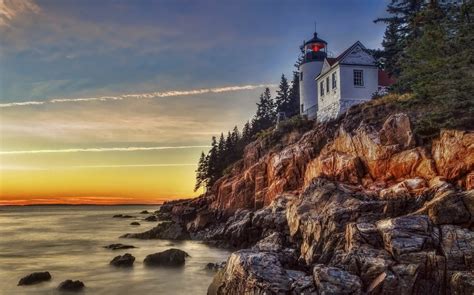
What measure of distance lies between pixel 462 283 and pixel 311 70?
94.5 feet

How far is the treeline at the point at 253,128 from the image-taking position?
2172 inches

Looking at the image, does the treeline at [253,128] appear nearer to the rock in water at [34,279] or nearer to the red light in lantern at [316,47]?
the red light in lantern at [316,47]

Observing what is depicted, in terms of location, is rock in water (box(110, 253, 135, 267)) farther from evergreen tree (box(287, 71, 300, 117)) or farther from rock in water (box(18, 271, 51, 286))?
evergreen tree (box(287, 71, 300, 117))

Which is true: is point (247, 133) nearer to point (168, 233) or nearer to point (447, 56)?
point (168, 233)

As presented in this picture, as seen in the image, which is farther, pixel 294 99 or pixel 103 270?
pixel 294 99

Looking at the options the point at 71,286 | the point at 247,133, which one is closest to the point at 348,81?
the point at 71,286

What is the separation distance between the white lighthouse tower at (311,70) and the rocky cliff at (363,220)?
9393mm

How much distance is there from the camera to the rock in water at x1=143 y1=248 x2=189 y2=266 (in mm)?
21766

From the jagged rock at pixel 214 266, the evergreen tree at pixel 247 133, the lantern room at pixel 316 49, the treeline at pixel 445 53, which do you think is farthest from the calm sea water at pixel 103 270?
the evergreen tree at pixel 247 133

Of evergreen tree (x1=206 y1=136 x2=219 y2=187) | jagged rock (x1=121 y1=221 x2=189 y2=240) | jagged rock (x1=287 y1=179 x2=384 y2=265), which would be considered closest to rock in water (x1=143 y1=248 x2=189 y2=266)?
jagged rock (x1=287 y1=179 x2=384 y2=265)

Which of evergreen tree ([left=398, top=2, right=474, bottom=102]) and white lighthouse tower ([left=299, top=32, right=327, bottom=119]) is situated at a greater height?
white lighthouse tower ([left=299, top=32, right=327, bottom=119])

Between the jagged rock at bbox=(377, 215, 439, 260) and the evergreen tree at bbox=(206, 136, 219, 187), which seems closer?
the jagged rock at bbox=(377, 215, 439, 260)

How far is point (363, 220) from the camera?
609 inches

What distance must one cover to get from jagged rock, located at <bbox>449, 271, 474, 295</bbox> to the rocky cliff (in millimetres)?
27
